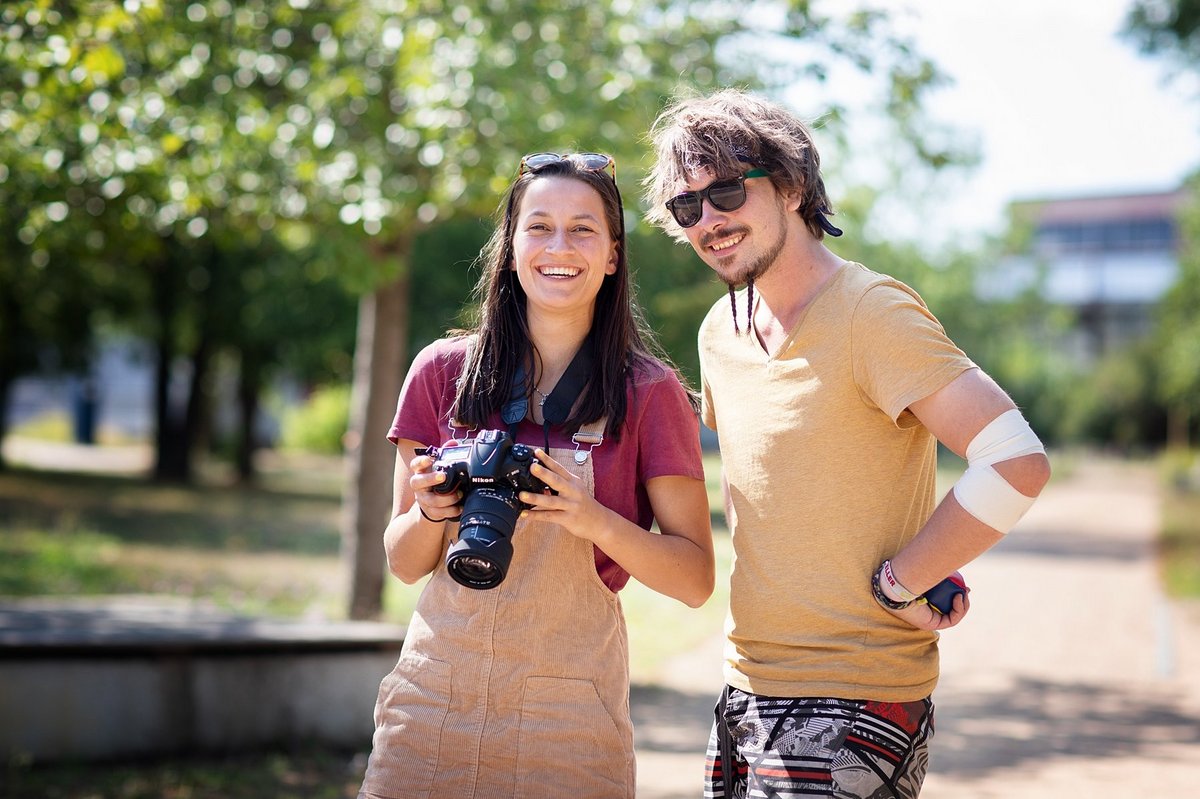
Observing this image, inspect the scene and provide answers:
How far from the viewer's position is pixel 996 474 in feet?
7.72

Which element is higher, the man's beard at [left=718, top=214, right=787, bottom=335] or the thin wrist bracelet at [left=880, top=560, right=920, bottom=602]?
the man's beard at [left=718, top=214, right=787, bottom=335]

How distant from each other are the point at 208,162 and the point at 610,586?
5.54 meters

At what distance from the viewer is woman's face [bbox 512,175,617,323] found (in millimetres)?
2625

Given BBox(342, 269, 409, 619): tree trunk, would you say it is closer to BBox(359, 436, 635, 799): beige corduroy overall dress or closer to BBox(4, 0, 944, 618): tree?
BBox(4, 0, 944, 618): tree

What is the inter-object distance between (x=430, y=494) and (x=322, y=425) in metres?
38.0

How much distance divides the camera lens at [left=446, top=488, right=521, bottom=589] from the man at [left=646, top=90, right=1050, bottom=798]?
558 millimetres

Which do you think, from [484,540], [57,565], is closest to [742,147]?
[484,540]

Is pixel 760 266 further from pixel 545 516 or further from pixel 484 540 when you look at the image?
pixel 484 540

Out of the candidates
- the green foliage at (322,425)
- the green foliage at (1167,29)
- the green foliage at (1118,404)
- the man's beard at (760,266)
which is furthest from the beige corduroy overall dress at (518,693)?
the green foliage at (1118,404)

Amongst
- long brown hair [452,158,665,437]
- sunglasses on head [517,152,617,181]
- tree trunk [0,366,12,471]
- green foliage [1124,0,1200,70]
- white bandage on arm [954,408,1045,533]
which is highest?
green foliage [1124,0,1200,70]

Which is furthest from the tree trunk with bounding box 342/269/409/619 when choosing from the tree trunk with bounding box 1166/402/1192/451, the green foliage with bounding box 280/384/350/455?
the tree trunk with bounding box 1166/402/1192/451

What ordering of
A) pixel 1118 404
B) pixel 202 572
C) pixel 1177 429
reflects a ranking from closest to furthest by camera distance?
pixel 202 572, pixel 1177 429, pixel 1118 404

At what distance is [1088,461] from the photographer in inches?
2340

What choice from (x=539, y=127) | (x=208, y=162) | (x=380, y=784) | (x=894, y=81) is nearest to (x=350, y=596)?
(x=208, y=162)
